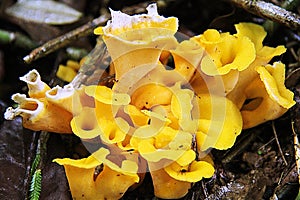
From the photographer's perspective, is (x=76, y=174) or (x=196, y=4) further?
(x=196, y=4)

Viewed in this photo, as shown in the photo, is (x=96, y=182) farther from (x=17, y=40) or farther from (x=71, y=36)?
(x=17, y=40)

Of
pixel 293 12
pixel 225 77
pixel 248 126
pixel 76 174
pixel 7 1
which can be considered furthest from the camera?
pixel 7 1

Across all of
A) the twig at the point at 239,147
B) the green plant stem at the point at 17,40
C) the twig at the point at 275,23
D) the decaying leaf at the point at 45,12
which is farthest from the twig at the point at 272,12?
the green plant stem at the point at 17,40

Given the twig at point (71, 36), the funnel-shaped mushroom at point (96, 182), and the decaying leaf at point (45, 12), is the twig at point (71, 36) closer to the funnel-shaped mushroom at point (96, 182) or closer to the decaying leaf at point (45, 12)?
the decaying leaf at point (45, 12)

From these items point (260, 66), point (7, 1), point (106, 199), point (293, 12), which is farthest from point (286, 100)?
point (7, 1)

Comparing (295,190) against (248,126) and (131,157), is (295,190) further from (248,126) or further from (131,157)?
(131,157)

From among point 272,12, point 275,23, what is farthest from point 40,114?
point 275,23

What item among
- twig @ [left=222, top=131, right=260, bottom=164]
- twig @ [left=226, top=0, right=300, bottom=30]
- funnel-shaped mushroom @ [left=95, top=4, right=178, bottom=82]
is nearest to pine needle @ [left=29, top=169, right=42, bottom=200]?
funnel-shaped mushroom @ [left=95, top=4, right=178, bottom=82]
